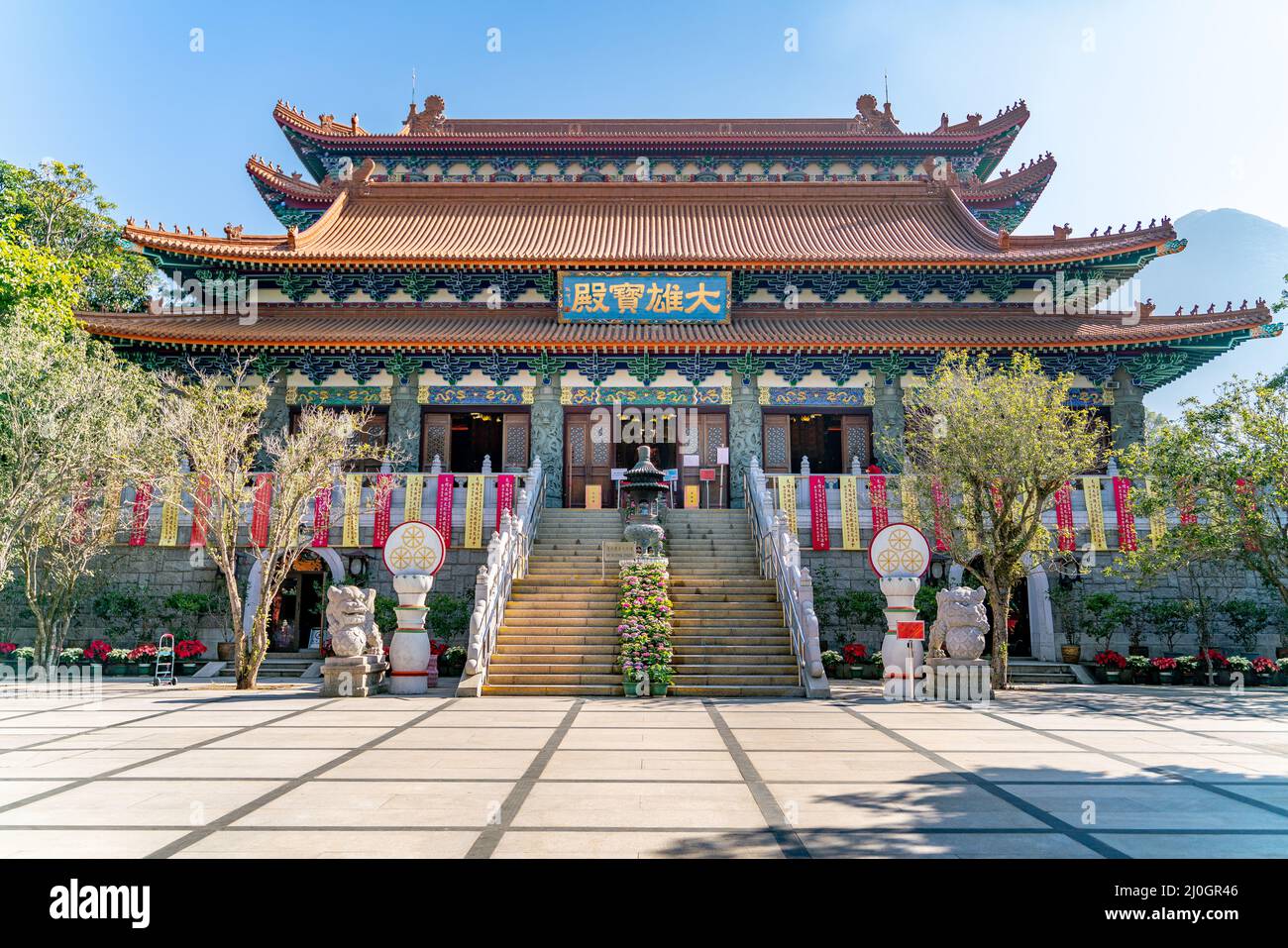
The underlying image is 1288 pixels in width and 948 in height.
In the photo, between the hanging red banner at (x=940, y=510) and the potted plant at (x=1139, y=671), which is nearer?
the hanging red banner at (x=940, y=510)

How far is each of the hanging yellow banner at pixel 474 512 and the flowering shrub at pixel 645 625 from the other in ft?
13.4

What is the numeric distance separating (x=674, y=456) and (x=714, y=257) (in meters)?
4.98

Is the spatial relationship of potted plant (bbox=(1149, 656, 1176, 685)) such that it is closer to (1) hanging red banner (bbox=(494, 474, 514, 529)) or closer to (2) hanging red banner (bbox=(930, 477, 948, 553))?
(2) hanging red banner (bbox=(930, 477, 948, 553))

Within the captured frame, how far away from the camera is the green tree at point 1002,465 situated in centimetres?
1245

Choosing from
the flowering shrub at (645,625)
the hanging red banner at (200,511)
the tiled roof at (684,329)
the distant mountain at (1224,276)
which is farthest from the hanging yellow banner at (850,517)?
the distant mountain at (1224,276)

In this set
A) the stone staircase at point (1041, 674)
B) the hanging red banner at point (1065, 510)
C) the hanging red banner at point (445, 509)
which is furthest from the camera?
the hanging red banner at point (445, 509)

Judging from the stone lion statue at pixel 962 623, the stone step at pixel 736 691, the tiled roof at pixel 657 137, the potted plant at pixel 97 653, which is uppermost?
the tiled roof at pixel 657 137

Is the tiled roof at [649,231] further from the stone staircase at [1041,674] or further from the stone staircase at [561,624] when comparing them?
the stone staircase at [1041,674]

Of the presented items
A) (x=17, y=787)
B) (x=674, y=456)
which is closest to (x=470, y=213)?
(x=674, y=456)

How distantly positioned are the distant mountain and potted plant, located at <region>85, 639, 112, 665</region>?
177m

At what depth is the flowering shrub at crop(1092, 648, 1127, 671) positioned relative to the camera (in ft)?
48.0

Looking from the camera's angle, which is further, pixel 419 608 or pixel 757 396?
pixel 757 396

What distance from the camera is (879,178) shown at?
24.8 metres
